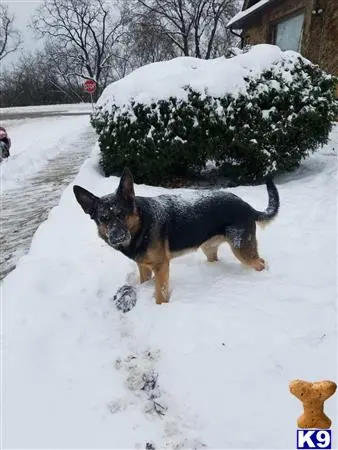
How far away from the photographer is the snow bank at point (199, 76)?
274 inches

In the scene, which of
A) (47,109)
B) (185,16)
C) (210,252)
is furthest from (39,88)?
(210,252)

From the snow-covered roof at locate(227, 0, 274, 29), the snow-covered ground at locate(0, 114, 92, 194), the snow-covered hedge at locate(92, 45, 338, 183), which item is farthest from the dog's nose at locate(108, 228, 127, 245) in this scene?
the snow-covered roof at locate(227, 0, 274, 29)

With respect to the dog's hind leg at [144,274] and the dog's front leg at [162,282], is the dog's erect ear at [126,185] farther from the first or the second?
the dog's hind leg at [144,274]

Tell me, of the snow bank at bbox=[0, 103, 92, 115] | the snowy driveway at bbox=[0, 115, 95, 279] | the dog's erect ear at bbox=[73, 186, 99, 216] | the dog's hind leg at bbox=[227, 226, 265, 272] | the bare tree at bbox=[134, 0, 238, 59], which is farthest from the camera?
the snow bank at bbox=[0, 103, 92, 115]

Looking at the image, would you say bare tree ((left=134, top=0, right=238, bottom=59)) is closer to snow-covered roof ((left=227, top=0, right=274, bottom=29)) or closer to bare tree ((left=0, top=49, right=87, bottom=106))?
snow-covered roof ((left=227, top=0, right=274, bottom=29))

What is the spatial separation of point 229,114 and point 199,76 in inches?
40.2

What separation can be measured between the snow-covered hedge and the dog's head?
4.19 metres

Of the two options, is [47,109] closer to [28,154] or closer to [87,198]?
[28,154]

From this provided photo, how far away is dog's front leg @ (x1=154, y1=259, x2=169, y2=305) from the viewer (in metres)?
3.58

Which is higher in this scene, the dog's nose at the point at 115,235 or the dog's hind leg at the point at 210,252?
the dog's nose at the point at 115,235

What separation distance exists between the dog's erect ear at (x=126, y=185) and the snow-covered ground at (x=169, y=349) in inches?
46.7

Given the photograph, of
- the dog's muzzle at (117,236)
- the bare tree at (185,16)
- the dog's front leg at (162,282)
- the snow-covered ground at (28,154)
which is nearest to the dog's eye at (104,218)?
the dog's muzzle at (117,236)

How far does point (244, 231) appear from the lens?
12.7 feet

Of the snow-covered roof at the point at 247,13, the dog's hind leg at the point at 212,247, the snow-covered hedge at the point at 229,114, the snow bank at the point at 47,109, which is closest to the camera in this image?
the dog's hind leg at the point at 212,247
